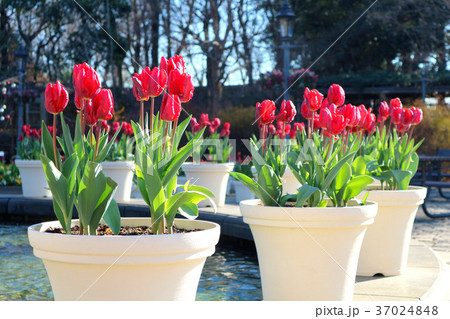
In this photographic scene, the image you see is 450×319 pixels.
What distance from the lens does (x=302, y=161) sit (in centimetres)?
302

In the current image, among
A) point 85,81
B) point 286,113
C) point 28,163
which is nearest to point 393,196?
point 286,113

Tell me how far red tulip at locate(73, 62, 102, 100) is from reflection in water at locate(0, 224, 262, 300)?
1.69 m

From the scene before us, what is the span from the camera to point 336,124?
2814mm

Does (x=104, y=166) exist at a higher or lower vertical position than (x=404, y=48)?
lower

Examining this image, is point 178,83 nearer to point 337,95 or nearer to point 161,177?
point 161,177

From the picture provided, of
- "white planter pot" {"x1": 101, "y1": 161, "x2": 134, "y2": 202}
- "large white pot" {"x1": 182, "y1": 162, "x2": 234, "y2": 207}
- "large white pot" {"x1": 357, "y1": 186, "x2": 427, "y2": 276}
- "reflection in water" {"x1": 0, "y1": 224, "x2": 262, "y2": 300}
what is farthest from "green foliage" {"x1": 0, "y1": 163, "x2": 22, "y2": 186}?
"large white pot" {"x1": 357, "y1": 186, "x2": 427, "y2": 276}

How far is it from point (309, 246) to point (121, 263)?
3.25 feet

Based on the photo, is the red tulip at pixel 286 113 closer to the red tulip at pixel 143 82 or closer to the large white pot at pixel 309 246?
the large white pot at pixel 309 246

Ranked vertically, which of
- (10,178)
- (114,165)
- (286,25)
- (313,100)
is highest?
(286,25)

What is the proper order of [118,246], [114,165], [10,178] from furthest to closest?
[10,178]
[114,165]
[118,246]

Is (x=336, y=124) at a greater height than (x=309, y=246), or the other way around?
(x=336, y=124)

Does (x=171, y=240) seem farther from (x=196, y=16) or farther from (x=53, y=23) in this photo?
(x=53, y=23)

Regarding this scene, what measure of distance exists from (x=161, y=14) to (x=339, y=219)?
17916 millimetres

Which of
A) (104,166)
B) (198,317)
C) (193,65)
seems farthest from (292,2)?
(198,317)
